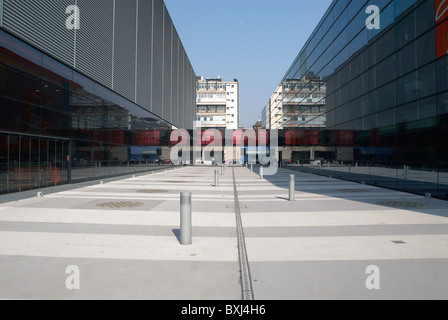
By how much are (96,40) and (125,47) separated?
5.47 meters

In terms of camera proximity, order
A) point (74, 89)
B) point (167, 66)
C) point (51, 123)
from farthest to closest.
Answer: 1. point (167, 66)
2. point (74, 89)
3. point (51, 123)

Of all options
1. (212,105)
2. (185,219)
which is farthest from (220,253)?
(212,105)

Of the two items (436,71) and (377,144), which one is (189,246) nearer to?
(436,71)

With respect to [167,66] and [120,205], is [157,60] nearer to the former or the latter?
[167,66]

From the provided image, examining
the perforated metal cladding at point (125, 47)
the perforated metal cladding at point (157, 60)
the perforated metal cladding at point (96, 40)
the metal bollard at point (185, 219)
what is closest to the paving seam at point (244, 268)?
the metal bollard at point (185, 219)

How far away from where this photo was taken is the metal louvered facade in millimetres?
13836

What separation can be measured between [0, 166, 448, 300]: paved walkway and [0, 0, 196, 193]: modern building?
5.23 meters

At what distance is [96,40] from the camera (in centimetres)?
1970

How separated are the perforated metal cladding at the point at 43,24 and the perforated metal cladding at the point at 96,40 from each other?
1.09 m

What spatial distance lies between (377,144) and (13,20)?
1898 cm

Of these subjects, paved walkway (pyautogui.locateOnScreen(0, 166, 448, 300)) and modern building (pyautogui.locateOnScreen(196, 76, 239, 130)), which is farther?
modern building (pyautogui.locateOnScreen(196, 76, 239, 130))

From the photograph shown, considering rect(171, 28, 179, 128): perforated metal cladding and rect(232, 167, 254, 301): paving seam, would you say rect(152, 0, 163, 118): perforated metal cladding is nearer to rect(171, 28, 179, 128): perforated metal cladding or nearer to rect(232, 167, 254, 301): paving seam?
rect(171, 28, 179, 128): perforated metal cladding

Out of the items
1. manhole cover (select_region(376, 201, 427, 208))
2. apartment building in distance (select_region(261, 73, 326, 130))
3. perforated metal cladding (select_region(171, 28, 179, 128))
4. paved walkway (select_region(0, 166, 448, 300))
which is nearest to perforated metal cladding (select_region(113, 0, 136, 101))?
paved walkway (select_region(0, 166, 448, 300))

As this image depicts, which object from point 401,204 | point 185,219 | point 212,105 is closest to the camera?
point 185,219
